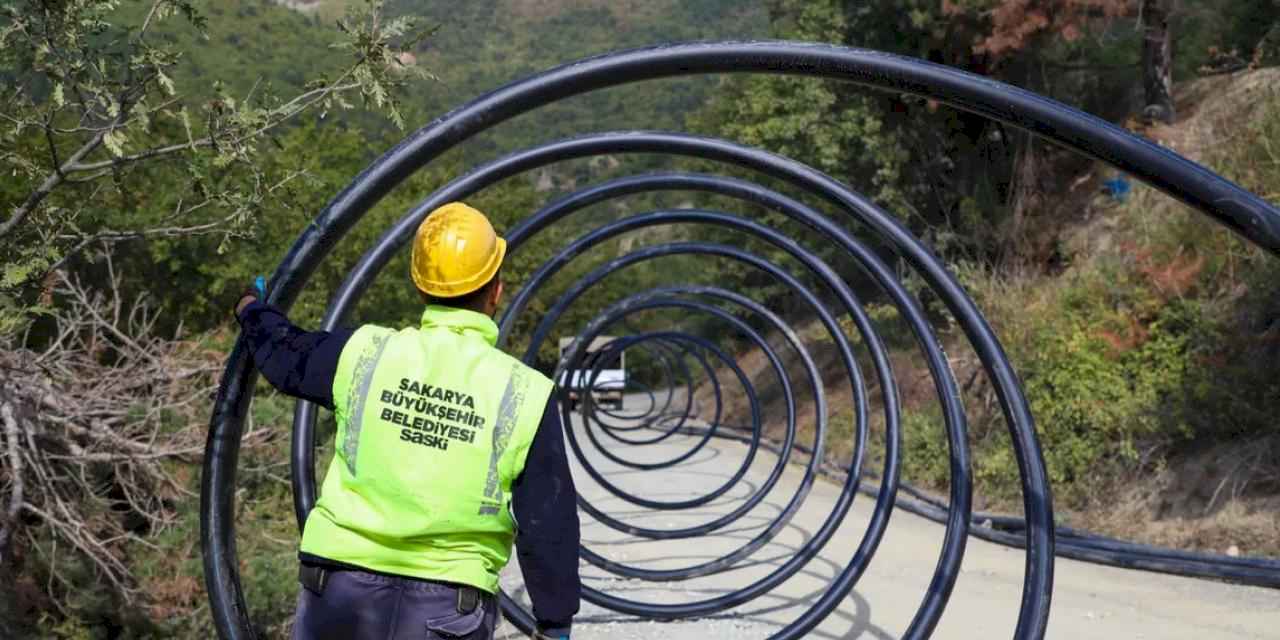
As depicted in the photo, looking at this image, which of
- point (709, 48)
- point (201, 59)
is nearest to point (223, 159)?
point (709, 48)

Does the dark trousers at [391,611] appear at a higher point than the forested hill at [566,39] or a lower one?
lower

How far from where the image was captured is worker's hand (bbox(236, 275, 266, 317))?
3.02 metres

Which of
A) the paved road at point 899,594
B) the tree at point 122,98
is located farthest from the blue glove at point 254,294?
the paved road at point 899,594

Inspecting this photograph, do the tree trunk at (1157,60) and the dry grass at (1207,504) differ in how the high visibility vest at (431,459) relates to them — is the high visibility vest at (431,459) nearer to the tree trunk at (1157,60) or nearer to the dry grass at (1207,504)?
the dry grass at (1207,504)

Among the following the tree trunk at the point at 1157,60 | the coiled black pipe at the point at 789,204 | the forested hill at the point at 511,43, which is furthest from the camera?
the forested hill at the point at 511,43

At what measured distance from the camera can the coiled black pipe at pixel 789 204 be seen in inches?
98.6

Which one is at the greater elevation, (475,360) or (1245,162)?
(1245,162)

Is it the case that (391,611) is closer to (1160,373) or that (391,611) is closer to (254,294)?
(254,294)

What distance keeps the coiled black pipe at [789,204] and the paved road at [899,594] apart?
1409 millimetres

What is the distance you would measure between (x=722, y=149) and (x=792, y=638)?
2.41m

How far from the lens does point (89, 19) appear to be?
321 centimetres

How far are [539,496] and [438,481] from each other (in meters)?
0.24

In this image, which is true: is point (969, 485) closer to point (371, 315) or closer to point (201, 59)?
point (371, 315)

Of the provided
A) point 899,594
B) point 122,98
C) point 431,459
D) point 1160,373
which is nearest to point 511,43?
point 1160,373
